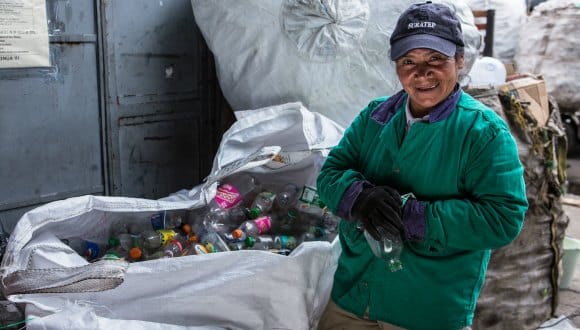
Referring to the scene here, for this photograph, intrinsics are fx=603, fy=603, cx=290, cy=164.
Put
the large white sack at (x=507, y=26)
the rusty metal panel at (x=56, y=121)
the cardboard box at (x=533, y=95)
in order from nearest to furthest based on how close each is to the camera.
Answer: the rusty metal panel at (x=56, y=121)
the cardboard box at (x=533, y=95)
the large white sack at (x=507, y=26)

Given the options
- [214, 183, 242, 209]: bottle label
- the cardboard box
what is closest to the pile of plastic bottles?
[214, 183, 242, 209]: bottle label

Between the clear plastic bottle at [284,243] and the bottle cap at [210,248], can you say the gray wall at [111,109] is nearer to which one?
the bottle cap at [210,248]

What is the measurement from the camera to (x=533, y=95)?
135 inches

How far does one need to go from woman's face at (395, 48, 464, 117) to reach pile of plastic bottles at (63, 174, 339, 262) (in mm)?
1001

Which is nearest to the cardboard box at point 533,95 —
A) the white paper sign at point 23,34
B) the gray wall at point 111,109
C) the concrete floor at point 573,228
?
the concrete floor at point 573,228

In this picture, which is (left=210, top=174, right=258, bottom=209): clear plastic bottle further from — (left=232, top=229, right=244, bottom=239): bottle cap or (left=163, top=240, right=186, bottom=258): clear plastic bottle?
(left=163, top=240, right=186, bottom=258): clear plastic bottle

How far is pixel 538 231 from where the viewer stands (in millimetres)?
3135

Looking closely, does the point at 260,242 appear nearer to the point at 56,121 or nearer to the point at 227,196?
the point at 227,196

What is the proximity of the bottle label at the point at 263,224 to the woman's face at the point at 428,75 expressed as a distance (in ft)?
3.98

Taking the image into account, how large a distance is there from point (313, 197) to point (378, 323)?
106 centimetres

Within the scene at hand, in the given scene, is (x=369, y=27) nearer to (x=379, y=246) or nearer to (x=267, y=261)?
(x=267, y=261)

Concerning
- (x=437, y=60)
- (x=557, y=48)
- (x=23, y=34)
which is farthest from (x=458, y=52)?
(x=557, y=48)

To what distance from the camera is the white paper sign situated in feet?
8.32

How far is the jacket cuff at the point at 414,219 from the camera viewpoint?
1.67 meters
